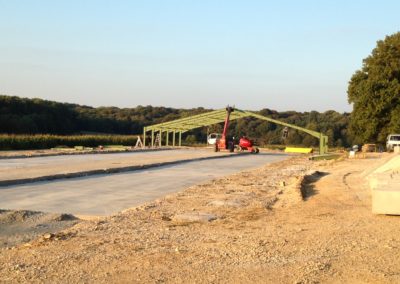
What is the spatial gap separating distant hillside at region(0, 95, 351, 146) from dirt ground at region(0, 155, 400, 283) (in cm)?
6313

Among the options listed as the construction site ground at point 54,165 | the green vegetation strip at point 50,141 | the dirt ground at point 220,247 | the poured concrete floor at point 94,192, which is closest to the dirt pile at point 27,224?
the dirt ground at point 220,247

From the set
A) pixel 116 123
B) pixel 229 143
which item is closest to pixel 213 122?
pixel 229 143

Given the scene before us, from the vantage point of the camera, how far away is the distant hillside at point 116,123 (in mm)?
76750

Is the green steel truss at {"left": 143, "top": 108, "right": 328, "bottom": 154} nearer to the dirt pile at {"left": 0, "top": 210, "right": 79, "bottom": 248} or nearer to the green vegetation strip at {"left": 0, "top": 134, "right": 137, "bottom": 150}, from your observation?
the green vegetation strip at {"left": 0, "top": 134, "right": 137, "bottom": 150}

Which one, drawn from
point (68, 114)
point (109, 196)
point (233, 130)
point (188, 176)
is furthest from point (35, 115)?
point (109, 196)

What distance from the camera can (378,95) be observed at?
47.5 meters

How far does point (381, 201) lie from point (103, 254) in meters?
4.93

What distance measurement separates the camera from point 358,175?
19.7 metres

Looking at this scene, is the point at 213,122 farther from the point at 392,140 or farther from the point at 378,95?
the point at 392,140

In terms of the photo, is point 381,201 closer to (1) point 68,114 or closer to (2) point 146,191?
(2) point 146,191

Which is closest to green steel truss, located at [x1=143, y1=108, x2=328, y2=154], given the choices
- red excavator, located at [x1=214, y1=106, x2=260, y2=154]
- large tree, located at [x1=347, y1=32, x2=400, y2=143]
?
red excavator, located at [x1=214, y1=106, x2=260, y2=154]

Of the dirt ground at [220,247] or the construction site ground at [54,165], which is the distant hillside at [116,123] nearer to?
the construction site ground at [54,165]

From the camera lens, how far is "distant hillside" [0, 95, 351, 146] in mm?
76750

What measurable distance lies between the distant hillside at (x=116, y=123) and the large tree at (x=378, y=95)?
22.1 meters
